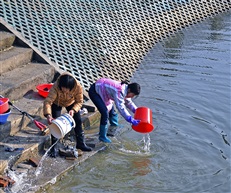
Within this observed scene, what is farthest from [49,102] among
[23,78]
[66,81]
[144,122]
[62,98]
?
[23,78]

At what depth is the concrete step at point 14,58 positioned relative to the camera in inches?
295

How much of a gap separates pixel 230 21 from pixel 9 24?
24.6ft

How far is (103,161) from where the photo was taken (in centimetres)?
639

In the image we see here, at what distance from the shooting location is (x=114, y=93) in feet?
21.5

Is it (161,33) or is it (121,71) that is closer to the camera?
(121,71)

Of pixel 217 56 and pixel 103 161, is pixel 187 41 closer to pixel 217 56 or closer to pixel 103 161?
pixel 217 56

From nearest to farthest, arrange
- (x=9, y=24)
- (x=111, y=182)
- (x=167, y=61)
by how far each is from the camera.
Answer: (x=111, y=182) → (x=9, y=24) → (x=167, y=61)

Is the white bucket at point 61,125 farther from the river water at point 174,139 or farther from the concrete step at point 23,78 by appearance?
the concrete step at point 23,78

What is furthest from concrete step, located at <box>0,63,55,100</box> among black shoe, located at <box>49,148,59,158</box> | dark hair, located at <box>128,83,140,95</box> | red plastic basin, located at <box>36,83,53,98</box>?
dark hair, located at <box>128,83,140,95</box>

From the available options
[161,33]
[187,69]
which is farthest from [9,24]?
[161,33]

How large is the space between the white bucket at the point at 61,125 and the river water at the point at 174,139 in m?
0.58

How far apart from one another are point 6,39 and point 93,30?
2.59 metres

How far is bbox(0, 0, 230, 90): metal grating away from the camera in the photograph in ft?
28.7

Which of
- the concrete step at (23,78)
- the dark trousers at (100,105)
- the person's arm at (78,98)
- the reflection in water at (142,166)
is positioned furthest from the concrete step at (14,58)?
the reflection in water at (142,166)
